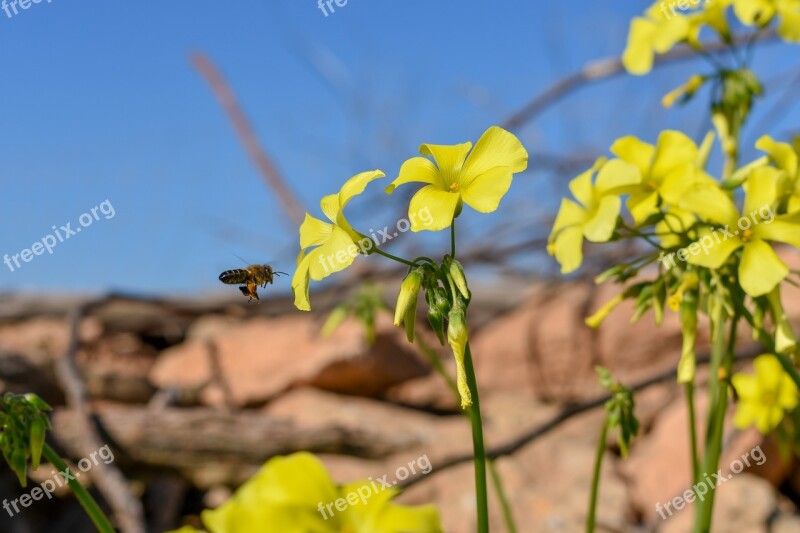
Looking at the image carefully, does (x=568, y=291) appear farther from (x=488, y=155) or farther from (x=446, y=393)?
(x=488, y=155)

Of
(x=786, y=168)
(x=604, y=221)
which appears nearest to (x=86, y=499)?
(x=604, y=221)

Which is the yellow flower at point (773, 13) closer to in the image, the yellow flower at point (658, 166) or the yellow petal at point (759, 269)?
the yellow flower at point (658, 166)

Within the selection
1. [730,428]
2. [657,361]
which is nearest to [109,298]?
[657,361]

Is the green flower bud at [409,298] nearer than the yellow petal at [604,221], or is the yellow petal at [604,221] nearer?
the green flower bud at [409,298]

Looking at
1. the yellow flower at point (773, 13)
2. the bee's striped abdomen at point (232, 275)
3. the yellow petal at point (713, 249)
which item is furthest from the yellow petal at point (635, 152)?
the bee's striped abdomen at point (232, 275)

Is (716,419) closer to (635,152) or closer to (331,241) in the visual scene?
(635,152)
